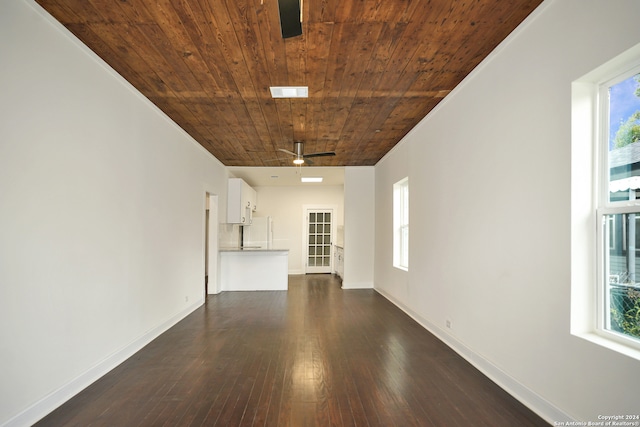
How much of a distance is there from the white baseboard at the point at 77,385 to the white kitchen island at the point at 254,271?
129 inches

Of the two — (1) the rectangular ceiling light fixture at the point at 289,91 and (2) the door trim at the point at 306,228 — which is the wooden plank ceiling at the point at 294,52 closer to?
(1) the rectangular ceiling light fixture at the point at 289,91

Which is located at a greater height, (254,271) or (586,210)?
(586,210)

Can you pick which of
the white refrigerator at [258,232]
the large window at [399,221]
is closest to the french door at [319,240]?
the white refrigerator at [258,232]

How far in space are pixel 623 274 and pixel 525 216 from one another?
695mm

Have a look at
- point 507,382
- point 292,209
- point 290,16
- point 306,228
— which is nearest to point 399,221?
point 507,382

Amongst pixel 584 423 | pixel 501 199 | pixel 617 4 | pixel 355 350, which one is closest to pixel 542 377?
pixel 584 423

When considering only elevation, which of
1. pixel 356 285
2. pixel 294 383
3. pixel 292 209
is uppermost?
pixel 292 209

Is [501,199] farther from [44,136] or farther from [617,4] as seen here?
[44,136]

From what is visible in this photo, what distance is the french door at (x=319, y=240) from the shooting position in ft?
34.8

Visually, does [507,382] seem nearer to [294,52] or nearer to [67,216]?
[294,52]

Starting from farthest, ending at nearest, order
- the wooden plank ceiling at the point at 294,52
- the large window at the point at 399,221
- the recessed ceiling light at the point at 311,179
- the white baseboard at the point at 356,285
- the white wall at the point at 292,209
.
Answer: the white wall at the point at 292,209 < the recessed ceiling light at the point at 311,179 < the white baseboard at the point at 356,285 < the large window at the point at 399,221 < the wooden plank ceiling at the point at 294,52

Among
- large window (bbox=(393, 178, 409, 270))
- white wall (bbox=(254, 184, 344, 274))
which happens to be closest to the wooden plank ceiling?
large window (bbox=(393, 178, 409, 270))

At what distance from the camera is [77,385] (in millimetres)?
2693

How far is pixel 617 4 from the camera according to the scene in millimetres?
1790
